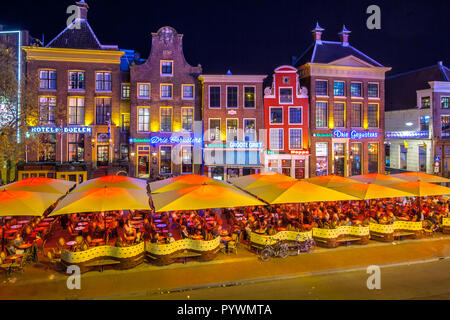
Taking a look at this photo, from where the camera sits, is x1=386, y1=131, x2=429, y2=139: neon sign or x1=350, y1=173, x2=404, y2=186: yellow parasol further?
x1=386, y1=131, x2=429, y2=139: neon sign

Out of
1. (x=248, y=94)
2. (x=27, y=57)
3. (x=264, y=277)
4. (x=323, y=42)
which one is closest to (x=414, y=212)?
(x=264, y=277)

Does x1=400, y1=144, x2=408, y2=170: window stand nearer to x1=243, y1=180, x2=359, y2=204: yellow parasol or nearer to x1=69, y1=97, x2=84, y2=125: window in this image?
x1=243, y1=180, x2=359, y2=204: yellow parasol

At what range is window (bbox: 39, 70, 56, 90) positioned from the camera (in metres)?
30.7

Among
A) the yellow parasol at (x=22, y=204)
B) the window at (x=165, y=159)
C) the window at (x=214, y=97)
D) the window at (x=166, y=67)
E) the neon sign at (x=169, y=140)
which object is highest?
the window at (x=166, y=67)

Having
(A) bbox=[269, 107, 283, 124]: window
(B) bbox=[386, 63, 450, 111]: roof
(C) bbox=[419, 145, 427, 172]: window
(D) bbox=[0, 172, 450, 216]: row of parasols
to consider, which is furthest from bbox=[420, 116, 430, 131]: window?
(D) bbox=[0, 172, 450, 216]: row of parasols

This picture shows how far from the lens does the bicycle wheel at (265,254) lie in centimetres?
1263

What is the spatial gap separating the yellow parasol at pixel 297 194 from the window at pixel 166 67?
67.8 ft

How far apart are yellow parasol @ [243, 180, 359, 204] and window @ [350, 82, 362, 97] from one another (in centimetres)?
2403

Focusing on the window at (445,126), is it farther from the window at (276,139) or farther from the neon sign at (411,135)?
the window at (276,139)

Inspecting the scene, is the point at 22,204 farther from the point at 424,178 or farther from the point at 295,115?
the point at 295,115

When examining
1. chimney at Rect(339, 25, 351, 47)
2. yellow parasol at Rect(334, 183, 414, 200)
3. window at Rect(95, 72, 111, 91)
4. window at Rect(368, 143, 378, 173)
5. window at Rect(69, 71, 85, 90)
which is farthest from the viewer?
chimney at Rect(339, 25, 351, 47)

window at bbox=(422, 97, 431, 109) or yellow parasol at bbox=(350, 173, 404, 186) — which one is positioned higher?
window at bbox=(422, 97, 431, 109)

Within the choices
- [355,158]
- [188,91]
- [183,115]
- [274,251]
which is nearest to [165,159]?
[183,115]

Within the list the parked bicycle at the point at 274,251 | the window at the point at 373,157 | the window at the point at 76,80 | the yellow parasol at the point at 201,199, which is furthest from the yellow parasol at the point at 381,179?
the window at the point at 76,80
